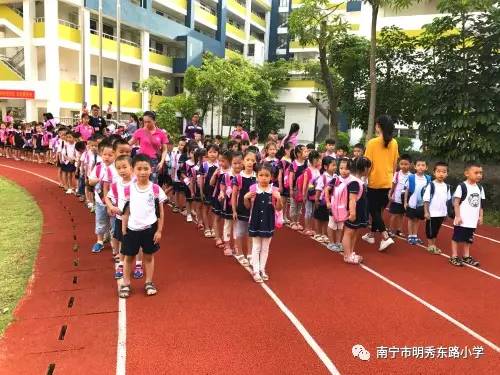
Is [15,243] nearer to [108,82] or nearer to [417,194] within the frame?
[417,194]

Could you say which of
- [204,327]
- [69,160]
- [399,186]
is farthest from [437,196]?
[69,160]

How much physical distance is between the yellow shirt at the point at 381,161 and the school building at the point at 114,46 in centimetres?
834

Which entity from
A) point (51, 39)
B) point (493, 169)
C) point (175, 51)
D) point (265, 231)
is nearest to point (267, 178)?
point (265, 231)

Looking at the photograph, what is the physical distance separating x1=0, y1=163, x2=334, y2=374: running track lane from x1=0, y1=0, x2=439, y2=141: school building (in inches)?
408

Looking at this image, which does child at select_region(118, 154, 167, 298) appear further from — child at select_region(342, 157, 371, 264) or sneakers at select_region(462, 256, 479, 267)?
sneakers at select_region(462, 256, 479, 267)

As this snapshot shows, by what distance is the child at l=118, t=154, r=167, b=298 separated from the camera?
4430 millimetres

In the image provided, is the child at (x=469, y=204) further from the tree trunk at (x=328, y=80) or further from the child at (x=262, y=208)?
the tree trunk at (x=328, y=80)

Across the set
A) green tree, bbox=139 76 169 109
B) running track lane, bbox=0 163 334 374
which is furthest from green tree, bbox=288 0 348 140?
green tree, bbox=139 76 169 109

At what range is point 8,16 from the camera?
Result: 72.4 ft

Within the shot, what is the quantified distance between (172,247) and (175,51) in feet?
95.4

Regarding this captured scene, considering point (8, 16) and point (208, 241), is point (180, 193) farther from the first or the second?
point (8, 16)

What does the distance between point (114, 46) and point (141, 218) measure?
2314 cm

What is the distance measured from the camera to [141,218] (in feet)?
14.6

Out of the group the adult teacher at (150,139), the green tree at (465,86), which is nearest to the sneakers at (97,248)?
the adult teacher at (150,139)
